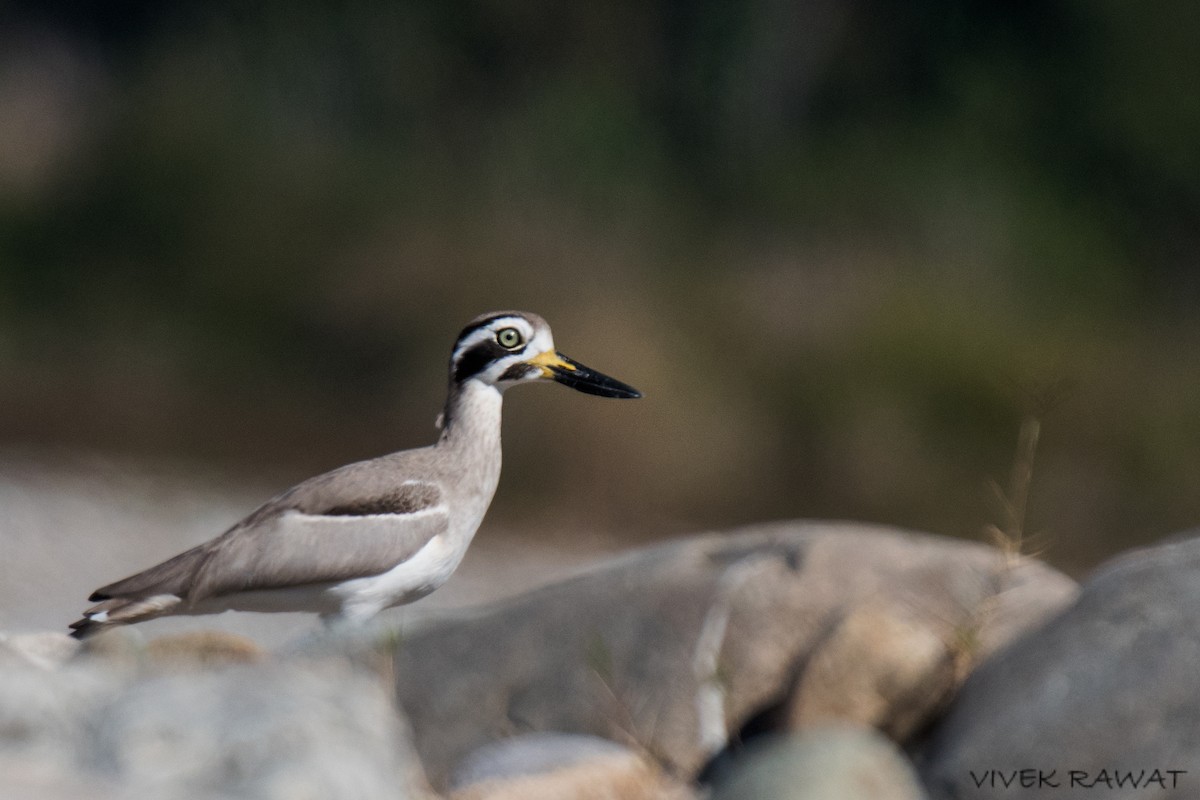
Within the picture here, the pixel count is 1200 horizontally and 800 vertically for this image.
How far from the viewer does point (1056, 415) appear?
13.1m

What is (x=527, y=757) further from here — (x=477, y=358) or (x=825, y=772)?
(x=477, y=358)

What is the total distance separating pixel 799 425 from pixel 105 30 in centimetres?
1320

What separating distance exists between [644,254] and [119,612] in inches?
420

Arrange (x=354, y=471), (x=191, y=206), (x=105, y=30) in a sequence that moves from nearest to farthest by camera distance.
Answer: (x=354, y=471), (x=191, y=206), (x=105, y=30)

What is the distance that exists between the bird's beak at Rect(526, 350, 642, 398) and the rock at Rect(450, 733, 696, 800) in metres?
1.04

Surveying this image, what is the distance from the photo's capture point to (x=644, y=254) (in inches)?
586

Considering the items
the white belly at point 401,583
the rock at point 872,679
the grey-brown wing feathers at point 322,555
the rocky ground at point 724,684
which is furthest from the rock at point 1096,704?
the grey-brown wing feathers at point 322,555

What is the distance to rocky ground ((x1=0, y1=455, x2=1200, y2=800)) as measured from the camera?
3.17 meters

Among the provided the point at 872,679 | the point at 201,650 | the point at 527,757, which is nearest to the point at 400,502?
the point at 527,757

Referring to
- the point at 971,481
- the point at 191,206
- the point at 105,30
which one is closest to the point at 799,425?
the point at 971,481

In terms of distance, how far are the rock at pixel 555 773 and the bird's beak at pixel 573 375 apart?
1.04 metres

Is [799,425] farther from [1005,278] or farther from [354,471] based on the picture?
[354,471]

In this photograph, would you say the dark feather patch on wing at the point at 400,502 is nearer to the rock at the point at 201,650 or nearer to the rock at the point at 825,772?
the rock at the point at 201,650

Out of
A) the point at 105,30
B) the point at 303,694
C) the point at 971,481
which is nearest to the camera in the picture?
the point at 303,694
